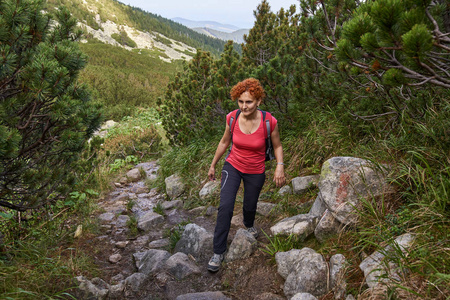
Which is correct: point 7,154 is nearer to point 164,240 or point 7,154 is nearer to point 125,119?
point 164,240

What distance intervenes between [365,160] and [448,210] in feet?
3.18

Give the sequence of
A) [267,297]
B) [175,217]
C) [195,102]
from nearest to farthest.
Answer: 1. [267,297]
2. [175,217]
3. [195,102]

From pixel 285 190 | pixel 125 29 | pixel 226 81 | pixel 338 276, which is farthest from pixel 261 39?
pixel 125 29

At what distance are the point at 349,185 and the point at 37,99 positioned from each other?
3.22 m

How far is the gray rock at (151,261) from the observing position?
11.1ft

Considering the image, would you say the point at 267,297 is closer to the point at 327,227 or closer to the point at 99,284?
the point at 327,227

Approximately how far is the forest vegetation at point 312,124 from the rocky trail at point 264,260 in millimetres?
133

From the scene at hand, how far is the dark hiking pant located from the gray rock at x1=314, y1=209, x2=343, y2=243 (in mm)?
791

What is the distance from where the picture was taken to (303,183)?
4195mm

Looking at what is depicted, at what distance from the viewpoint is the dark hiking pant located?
3.25 meters

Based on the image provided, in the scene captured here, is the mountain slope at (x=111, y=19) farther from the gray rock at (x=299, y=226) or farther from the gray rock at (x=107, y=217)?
the gray rock at (x=299, y=226)

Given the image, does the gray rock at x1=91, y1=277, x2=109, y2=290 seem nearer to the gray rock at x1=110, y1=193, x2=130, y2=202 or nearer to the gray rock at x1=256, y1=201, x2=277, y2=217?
the gray rock at x1=256, y1=201, x2=277, y2=217

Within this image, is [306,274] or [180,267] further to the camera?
[180,267]

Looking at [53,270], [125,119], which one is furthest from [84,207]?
[125,119]
